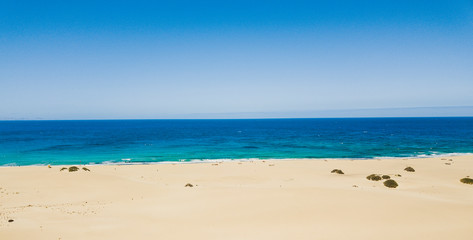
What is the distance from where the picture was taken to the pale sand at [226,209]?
43.3 feet

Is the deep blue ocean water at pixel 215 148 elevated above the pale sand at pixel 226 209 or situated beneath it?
situated beneath

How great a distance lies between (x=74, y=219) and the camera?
15156 mm

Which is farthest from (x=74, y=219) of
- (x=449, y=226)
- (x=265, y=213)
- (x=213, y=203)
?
(x=449, y=226)

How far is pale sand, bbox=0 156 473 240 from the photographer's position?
1320 cm

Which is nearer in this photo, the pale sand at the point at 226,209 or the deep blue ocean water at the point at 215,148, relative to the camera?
the pale sand at the point at 226,209

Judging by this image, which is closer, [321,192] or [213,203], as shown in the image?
[213,203]

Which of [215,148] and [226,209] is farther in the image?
[215,148]

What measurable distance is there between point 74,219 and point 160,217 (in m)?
4.39

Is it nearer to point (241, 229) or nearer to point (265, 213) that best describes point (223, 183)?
point (265, 213)

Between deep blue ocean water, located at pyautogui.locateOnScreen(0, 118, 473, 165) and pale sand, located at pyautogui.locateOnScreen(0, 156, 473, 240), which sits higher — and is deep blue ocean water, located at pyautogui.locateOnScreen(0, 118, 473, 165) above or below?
below

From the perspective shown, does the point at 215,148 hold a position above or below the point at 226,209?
below

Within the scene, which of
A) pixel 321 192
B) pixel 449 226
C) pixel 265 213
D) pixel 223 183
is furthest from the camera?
pixel 223 183

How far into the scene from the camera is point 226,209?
1709 centimetres

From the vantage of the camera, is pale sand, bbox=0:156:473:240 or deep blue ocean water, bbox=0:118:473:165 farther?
deep blue ocean water, bbox=0:118:473:165
